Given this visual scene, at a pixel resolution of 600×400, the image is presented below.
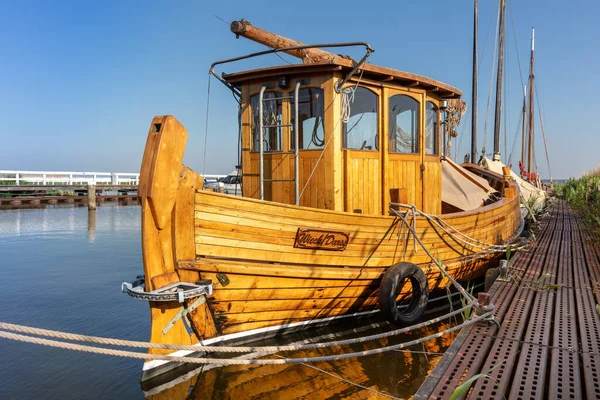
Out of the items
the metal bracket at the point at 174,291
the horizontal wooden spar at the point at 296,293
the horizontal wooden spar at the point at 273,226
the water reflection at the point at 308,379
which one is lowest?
the water reflection at the point at 308,379

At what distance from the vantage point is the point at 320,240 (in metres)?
5.22

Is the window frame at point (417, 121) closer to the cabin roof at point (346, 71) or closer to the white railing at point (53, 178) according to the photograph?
the cabin roof at point (346, 71)

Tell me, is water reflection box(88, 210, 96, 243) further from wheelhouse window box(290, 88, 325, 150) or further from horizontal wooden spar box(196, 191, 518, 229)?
horizontal wooden spar box(196, 191, 518, 229)

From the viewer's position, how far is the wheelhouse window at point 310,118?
6121 mm

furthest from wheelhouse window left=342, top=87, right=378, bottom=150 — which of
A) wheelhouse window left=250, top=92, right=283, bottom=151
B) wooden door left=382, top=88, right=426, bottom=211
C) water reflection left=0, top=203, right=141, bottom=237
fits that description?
water reflection left=0, top=203, right=141, bottom=237

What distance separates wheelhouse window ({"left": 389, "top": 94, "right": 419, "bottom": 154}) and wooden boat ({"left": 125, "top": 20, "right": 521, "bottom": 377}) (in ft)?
0.07

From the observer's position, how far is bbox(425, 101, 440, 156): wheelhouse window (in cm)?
741

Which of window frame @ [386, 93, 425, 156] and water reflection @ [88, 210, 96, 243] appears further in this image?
water reflection @ [88, 210, 96, 243]

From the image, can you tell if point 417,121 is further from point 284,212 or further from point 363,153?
point 284,212

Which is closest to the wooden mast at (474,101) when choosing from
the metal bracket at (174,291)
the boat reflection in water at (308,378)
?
the boat reflection in water at (308,378)

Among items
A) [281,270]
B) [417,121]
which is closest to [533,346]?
[281,270]

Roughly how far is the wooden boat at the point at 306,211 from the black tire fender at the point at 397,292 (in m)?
0.02

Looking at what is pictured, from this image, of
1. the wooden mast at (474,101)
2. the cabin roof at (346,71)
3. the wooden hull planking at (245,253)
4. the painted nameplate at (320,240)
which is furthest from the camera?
the wooden mast at (474,101)

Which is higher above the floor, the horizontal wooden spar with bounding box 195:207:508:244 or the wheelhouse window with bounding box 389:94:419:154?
the wheelhouse window with bounding box 389:94:419:154
